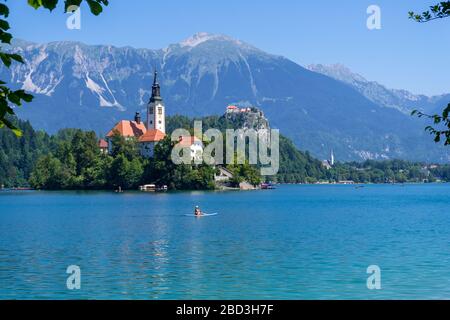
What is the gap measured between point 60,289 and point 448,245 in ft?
87.8

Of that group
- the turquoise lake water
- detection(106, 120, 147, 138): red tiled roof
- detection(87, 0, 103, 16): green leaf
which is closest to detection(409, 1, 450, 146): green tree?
detection(87, 0, 103, 16): green leaf

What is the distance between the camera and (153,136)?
172m

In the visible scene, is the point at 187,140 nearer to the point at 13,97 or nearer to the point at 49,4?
the point at 13,97

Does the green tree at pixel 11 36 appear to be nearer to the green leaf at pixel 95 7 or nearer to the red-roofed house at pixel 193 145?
the green leaf at pixel 95 7

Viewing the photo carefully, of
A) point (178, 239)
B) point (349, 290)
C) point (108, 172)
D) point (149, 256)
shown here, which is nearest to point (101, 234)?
point (178, 239)

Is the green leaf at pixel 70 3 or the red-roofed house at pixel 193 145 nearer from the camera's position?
the green leaf at pixel 70 3

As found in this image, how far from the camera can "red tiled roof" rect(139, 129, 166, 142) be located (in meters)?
170

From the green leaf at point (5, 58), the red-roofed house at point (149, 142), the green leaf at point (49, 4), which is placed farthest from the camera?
the red-roofed house at point (149, 142)

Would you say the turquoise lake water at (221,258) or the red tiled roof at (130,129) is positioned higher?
the red tiled roof at (130,129)

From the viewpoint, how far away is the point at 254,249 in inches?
1628

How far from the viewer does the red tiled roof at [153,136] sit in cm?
17050

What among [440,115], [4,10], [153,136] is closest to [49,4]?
[4,10]

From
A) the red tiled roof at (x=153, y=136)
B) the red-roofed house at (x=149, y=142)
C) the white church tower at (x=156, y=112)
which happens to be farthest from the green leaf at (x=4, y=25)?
the white church tower at (x=156, y=112)
